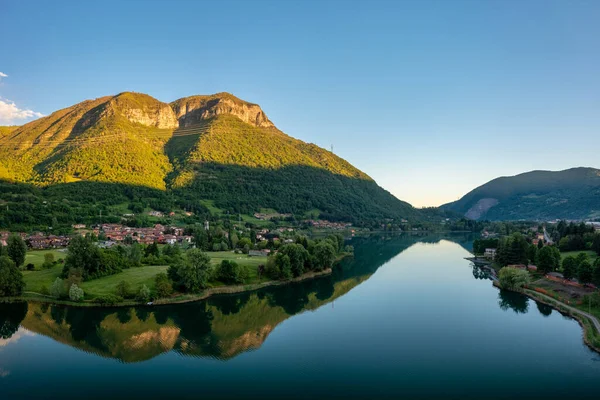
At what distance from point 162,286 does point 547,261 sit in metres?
48.2

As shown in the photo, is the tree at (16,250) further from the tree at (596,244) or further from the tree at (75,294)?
the tree at (596,244)

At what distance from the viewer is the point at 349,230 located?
459 feet

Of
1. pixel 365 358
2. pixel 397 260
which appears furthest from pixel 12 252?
pixel 397 260

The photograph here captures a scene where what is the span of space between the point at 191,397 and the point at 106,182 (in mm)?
115350

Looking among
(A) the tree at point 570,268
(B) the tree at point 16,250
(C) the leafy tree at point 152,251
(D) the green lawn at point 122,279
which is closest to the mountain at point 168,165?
(C) the leafy tree at point 152,251

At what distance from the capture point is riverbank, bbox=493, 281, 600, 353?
3002cm

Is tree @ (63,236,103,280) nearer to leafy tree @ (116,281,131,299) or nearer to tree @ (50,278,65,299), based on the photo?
tree @ (50,278,65,299)

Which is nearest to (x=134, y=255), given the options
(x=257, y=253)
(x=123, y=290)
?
(x=123, y=290)

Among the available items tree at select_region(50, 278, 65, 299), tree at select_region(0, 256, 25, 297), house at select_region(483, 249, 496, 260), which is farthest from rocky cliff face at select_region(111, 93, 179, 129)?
house at select_region(483, 249, 496, 260)

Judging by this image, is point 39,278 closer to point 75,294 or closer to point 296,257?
point 75,294

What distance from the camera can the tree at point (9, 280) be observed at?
4219 centimetres

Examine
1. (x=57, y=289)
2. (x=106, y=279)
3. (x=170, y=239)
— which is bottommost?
(x=57, y=289)

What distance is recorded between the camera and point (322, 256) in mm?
61688

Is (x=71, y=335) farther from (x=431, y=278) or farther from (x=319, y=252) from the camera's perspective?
(x=431, y=278)
